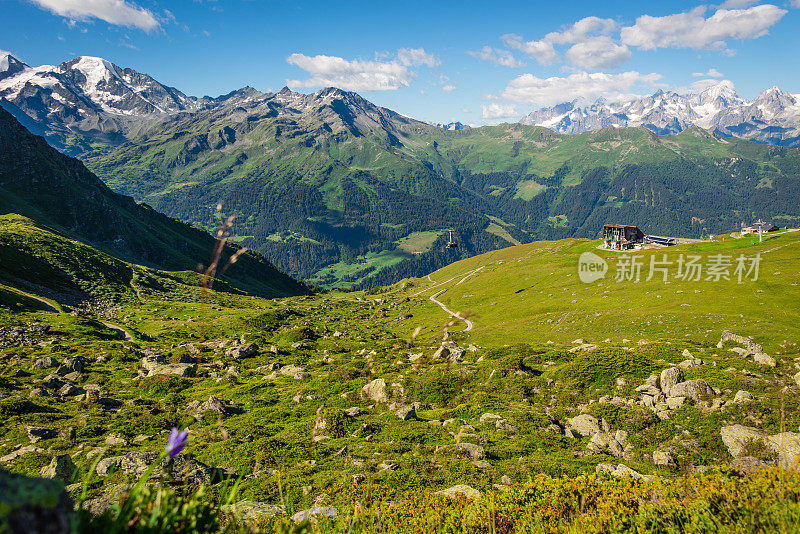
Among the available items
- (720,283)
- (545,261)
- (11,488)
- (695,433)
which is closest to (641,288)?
(720,283)

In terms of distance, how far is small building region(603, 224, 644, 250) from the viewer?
107 m

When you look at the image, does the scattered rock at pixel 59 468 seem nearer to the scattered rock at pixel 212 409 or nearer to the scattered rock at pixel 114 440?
the scattered rock at pixel 114 440

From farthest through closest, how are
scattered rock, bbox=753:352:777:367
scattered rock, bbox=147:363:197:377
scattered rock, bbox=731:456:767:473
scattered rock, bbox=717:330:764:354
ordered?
scattered rock, bbox=147:363:197:377
scattered rock, bbox=717:330:764:354
scattered rock, bbox=753:352:777:367
scattered rock, bbox=731:456:767:473

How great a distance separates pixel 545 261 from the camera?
121188 millimetres

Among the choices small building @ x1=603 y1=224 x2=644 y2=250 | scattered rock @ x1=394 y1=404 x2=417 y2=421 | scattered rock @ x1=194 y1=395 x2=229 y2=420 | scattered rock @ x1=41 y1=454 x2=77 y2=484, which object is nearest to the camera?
scattered rock @ x1=41 y1=454 x2=77 y2=484

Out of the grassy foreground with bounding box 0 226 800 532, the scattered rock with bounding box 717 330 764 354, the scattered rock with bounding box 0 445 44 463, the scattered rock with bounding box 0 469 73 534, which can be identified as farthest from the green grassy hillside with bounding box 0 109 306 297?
the scattered rock with bounding box 0 469 73 534

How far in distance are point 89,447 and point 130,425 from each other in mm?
3049

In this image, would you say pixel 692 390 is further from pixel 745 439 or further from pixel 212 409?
pixel 212 409

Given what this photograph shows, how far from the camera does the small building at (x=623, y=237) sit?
351ft

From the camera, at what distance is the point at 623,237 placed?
108125 millimetres

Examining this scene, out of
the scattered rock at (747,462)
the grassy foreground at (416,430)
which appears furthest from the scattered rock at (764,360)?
the scattered rock at (747,462)

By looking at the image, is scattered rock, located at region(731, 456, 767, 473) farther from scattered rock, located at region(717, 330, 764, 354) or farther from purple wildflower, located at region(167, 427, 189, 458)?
purple wildflower, located at region(167, 427, 189, 458)

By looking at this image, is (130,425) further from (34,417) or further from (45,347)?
(45,347)

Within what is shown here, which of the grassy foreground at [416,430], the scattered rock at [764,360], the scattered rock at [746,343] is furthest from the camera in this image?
the scattered rock at [746,343]
